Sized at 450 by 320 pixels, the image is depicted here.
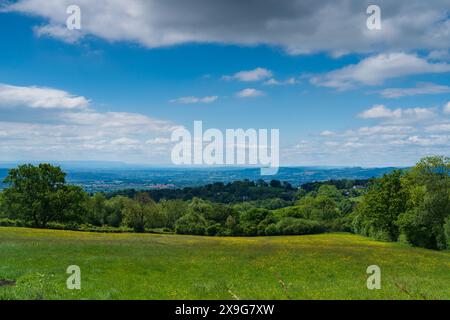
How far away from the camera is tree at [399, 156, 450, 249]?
57125mm

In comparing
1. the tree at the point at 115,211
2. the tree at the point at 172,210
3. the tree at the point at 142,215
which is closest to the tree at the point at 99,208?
the tree at the point at 115,211

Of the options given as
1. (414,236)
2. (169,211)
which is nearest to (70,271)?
(414,236)

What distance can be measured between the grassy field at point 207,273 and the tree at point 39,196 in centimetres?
3516

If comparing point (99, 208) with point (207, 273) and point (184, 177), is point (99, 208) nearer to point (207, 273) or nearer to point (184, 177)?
point (184, 177)

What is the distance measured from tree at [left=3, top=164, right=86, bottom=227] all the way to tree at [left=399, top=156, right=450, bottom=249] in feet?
190

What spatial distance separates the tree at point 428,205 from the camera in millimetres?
57125

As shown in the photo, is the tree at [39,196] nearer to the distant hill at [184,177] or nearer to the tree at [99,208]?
the tree at [99,208]

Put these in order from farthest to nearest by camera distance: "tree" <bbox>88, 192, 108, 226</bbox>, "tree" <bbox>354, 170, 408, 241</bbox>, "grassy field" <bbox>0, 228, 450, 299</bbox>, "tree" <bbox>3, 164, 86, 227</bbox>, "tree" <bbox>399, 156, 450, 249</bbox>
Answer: "tree" <bbox>88, 192, 108, 226</bbox>, "tree" <bbox>3, 164, 86, 227</bbox>, "tree" <bbox>354, 170, 408, 241</bbox>, "tree" <bbox>399, 156, 450, 249</bbox>, "grassy field" <bbox>0, 228, 450, 299</bbox>

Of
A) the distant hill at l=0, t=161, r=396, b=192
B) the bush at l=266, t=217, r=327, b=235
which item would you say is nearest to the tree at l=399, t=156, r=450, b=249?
the distant hill at l=0, t=161, r=396, b=192

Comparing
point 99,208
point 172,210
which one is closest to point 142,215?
point 99,208

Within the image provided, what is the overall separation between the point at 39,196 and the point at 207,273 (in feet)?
189

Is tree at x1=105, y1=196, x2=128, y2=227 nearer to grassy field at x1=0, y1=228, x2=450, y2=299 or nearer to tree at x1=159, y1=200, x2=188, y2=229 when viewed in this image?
tree at x1=159, y1=200, x2=188, y2=229
